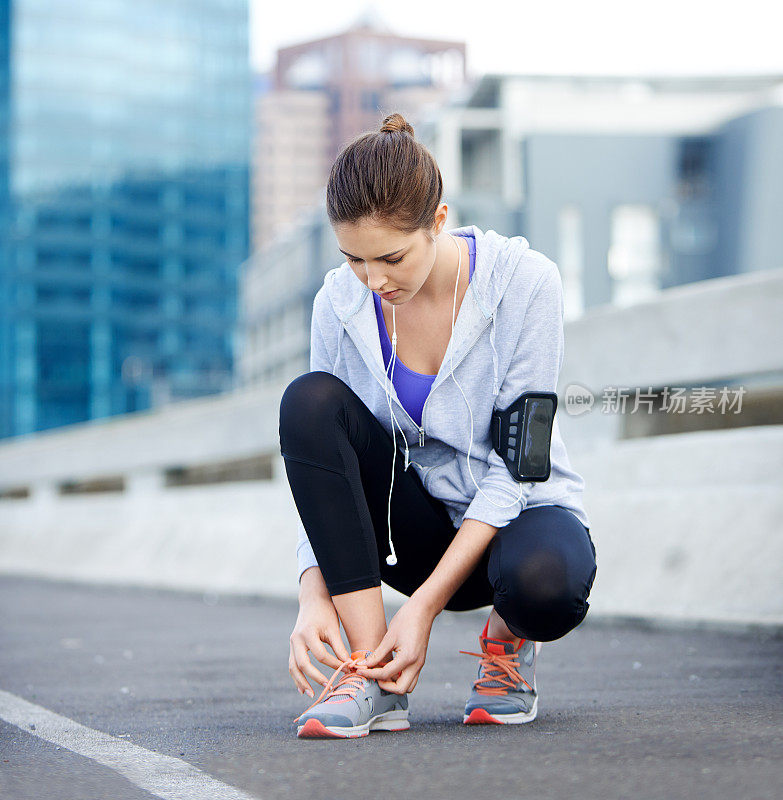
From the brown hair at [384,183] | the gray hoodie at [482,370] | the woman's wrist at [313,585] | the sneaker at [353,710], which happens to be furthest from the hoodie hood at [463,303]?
the sneaker at [353,710]

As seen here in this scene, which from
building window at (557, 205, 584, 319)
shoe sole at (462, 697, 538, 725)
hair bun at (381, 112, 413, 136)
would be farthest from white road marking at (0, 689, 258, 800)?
building window at (557, 205, 584, 319)

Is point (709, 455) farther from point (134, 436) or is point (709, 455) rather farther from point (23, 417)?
point (23, 417)

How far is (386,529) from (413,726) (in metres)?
0.48

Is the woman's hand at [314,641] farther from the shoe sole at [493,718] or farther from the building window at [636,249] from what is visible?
the building window at [636,249]

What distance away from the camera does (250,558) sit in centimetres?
835

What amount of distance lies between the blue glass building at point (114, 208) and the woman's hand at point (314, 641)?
6880 cm

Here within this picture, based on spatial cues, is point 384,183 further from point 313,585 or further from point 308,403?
point 313,585

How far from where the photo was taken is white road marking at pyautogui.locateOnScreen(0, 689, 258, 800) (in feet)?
7.22

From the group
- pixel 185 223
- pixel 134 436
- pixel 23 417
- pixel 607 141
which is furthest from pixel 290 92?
pixel 134 436

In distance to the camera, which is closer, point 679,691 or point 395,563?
point 395,563

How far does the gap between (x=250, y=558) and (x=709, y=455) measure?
3.78 meters

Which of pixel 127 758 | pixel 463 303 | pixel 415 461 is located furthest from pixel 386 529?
pixel 127 758

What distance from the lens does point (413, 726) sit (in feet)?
9.72

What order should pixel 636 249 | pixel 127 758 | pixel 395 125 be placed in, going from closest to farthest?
pixel 127 758 → pixel 395 125 → pixel 636 249
